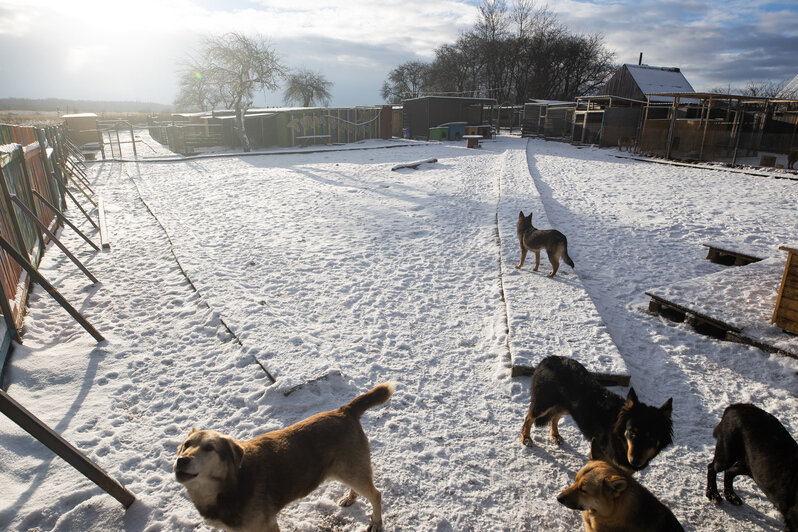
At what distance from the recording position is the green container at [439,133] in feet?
106

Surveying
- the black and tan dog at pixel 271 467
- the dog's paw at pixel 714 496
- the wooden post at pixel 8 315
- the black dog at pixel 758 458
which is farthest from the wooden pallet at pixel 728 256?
the wooden post at pixel 8 315

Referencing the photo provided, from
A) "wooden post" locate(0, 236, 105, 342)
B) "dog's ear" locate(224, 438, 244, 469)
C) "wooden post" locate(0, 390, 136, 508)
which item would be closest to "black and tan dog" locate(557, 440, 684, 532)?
"dog's ear" locate(224, 438, 244, 469)

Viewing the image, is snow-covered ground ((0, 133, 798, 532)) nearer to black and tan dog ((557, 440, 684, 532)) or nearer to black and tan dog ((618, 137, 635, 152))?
black and tan dog ((557, 440, 684, 532))

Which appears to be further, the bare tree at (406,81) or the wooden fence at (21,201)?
the bare tree at (406,81)

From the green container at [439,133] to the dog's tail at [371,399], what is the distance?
104ft

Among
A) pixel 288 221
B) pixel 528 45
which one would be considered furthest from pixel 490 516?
pixel 528 45

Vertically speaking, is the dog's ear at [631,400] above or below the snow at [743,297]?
above

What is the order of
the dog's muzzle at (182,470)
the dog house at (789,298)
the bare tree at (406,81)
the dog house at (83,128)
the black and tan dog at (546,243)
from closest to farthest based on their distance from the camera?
the dog's muzzle at (182,470), the dog house at (789,298), the black and tan dog at (546,243), the dog house at (83,128), the bare tree at (406,81)

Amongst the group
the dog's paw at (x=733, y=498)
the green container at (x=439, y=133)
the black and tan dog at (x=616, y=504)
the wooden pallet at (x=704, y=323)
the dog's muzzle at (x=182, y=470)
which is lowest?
the dog's paw at (x=733, y=498)

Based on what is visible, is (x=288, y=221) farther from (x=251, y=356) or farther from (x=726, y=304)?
(x=726, y=304)

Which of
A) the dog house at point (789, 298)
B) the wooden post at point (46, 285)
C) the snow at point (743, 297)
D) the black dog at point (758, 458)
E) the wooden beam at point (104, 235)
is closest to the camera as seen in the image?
the black dog at point (758, 458)

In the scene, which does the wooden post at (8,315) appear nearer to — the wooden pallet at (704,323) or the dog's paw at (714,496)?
the dog's paw at (714,496)

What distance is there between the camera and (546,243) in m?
7.00

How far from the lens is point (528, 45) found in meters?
54.2
